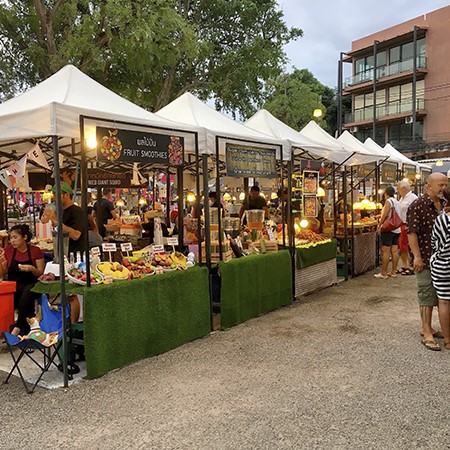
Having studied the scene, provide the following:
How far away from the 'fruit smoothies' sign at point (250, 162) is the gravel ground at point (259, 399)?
214 cm

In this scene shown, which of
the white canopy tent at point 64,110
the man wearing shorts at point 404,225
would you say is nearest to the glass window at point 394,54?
the man wearing shorts at point 404,225

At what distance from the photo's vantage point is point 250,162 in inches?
275

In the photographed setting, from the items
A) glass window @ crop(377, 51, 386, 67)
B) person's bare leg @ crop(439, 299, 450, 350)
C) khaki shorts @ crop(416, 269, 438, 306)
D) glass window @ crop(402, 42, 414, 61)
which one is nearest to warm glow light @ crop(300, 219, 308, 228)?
khaki shorts @ crop(416, 269, 438, 306)

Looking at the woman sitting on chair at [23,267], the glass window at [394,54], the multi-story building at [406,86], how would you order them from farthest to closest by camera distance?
1. the glass window at [394,54]
2. the multi-story building at [406,86]
3. the woman sitting on chair at [23,267]

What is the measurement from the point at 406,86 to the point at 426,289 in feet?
114

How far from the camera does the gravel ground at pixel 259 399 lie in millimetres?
3523

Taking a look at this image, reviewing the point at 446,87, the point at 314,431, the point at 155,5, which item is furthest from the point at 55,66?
the point at 446,87

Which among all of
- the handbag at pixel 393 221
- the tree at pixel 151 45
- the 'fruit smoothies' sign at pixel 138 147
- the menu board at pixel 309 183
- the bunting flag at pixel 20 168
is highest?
the tree at pixel 151 45

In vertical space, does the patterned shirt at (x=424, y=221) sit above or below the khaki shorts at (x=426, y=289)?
above

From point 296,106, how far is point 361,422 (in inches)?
1291

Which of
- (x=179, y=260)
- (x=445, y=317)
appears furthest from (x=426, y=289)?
(x=179, y=260)

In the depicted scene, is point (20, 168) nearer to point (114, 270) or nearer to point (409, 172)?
point (114, 270)

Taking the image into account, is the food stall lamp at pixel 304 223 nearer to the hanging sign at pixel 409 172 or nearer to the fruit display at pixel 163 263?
the fruit display at pixel 163 263

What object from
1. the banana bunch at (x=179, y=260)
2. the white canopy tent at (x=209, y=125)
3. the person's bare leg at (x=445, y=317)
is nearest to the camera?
the person's bare leg at (x=445, y=317)
